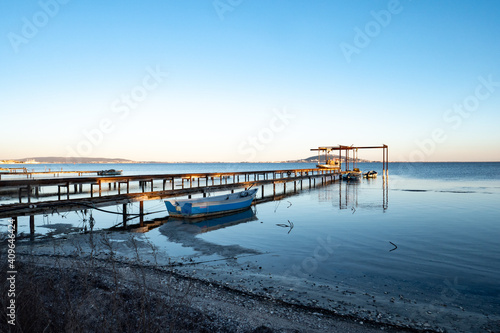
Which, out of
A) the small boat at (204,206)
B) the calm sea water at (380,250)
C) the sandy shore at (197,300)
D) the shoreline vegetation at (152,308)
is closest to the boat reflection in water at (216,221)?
the small boat at (204,206)

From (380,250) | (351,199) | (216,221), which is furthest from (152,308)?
(351,199)

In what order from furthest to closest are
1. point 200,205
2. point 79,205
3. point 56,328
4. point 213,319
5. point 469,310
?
point 200,205 < point 79,205 < point 469,310 < point 213,319 < point 56,328

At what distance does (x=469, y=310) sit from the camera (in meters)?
6.86

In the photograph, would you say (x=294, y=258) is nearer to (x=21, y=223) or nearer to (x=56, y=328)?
(x=56, y=328)

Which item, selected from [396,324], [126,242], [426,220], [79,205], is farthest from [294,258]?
[426,220]

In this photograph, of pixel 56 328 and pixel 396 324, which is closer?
pixel 56 328

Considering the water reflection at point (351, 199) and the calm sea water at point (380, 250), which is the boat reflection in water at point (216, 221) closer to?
the calm sea water at point (380, 250)

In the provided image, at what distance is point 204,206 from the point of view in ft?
61.6

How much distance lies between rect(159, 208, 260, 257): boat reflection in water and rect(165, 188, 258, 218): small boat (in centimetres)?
37

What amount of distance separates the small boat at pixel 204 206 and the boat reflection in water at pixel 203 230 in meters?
0.37

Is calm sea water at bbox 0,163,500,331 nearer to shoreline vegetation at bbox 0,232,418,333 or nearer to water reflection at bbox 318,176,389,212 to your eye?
shoreline vegetation at bbox 0,232,418,333

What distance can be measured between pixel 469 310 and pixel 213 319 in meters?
5.90

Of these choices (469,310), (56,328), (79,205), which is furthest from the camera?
(79,205)

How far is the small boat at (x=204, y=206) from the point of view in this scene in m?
18.3
